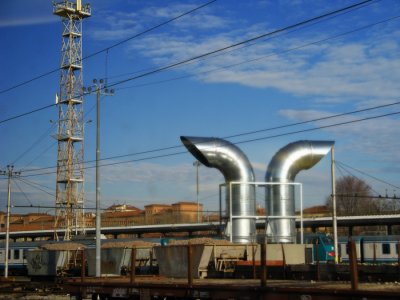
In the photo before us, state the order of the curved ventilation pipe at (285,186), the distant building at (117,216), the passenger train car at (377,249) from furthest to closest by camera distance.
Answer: the distant building at (117,216) < the passenger train car at (377,249) < the curved ventilation pipe at (285,186)

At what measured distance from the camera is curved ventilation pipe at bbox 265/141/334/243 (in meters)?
34.7

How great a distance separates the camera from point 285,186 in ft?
114

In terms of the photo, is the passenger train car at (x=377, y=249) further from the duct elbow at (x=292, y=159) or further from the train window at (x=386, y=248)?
the duct elbow at (x=292, y=159)

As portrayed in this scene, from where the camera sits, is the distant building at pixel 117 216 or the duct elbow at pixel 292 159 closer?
the duct elbow at pixel 292 159

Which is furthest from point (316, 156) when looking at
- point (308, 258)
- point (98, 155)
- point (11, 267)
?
point (11, 267)

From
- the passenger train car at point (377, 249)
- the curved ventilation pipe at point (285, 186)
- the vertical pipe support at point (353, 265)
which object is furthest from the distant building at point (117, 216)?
the vertical pipe support at point (353, 265)

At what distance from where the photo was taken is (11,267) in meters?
56.0

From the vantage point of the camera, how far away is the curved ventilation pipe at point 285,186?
34.7 m

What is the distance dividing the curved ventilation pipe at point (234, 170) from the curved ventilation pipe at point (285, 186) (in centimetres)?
104

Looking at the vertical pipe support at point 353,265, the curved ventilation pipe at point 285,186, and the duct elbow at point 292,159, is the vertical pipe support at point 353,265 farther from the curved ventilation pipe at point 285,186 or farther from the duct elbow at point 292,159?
the duct elbow at point 292,159

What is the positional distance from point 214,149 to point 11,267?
98.0ft

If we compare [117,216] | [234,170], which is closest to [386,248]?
[234,170]

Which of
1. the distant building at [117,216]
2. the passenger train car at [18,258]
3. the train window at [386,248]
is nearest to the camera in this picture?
the train window at [386,248]

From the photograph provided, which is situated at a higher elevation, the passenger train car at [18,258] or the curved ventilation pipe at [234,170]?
the curved ventilation pipe at [234,170]
